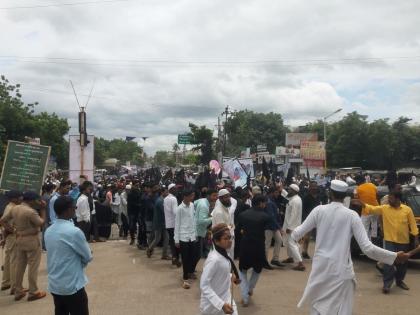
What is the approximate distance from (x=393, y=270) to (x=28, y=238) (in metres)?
5.88

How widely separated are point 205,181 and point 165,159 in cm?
11204

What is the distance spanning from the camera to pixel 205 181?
15602 mm

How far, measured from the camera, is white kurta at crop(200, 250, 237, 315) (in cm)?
434

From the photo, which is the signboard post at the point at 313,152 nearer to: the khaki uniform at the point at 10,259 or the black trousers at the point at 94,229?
the black trousers at the point at 94,229

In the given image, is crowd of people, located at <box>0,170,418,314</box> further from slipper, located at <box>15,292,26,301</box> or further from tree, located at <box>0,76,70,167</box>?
tree, located at <box>0,76,70,167</box>

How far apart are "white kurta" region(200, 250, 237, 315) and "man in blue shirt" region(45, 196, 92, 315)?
4.26 feet

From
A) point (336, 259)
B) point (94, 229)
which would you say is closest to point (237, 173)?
point (94, 229)

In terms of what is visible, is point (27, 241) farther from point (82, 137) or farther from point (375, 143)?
point (375, 143)

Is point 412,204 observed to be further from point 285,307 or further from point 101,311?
point 101,311

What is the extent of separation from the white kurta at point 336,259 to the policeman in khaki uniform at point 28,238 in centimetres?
454

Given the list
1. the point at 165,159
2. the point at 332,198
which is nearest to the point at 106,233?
the point at 332,198

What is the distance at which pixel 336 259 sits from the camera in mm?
4707

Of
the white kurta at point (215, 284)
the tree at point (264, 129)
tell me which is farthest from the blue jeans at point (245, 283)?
the tree at point (264, 129)

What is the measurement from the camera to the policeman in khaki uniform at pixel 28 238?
7.49 metres
